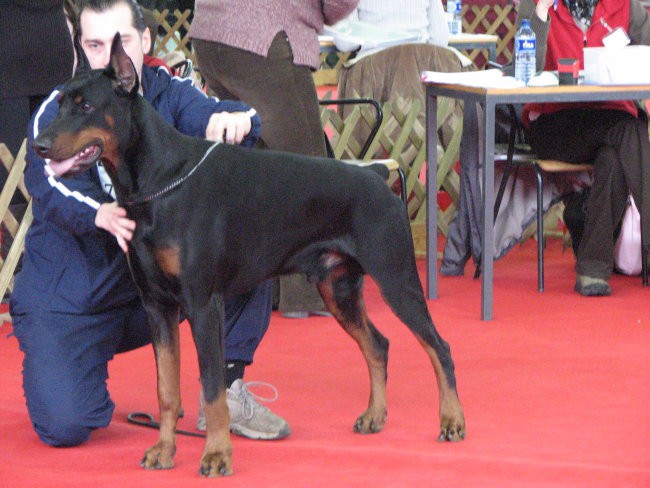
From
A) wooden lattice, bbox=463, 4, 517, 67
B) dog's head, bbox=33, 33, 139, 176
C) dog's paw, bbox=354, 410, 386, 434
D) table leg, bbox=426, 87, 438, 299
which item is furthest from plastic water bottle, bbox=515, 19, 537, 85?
wooden lattice, bbox=463, 4, 517, 67

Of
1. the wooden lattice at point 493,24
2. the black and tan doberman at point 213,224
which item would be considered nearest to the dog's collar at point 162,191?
the black and tan doberman at point 213,224

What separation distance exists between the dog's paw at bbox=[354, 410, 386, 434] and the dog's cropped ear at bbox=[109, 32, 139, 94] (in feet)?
3.46

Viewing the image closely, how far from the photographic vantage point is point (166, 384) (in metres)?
2.67

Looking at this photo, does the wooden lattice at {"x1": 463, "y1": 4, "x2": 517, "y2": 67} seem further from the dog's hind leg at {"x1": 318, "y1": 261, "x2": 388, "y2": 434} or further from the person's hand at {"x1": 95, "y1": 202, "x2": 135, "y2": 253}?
the person's hand at {"x1": 95, "y1": 202, "x2": 135, "y2": 253}

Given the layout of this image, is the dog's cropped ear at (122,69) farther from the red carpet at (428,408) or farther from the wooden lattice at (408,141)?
the wooden lattice at (408,141)

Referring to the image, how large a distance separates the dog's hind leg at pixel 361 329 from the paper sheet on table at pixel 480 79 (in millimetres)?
1570

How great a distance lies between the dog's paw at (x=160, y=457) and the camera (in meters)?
2.68

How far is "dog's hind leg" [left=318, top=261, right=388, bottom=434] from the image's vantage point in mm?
2932

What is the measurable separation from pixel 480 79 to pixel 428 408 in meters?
1.65

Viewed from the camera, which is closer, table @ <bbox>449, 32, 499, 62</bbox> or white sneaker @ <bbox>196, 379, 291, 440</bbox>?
white sneaker @ <bbox>196, 379, 291, 440</bbox>

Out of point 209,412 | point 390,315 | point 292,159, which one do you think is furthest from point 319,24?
point 209,412

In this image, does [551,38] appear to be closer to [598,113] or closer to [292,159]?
[598,113]

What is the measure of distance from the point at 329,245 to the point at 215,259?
1.06 ft

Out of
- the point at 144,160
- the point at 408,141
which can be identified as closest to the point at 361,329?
the point at 144,160
